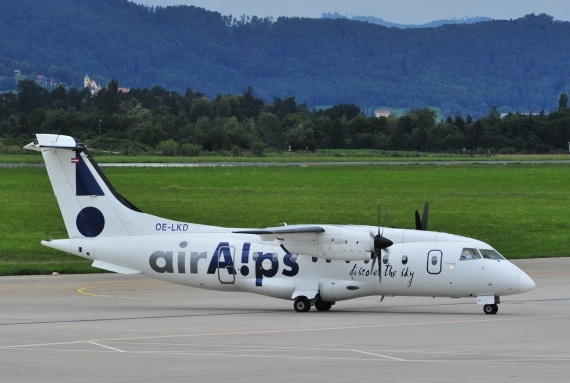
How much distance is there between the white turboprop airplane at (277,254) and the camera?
2795 centimetres

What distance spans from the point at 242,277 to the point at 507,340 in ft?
33.0

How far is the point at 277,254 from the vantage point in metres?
29.5

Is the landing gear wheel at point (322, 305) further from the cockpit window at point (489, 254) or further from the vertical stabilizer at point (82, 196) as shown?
the vertical stabilizer at point (82, 196)

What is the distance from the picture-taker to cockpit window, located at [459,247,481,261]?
28.0m

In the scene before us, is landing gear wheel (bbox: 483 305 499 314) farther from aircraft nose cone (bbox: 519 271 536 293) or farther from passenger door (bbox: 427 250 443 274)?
passenger door (bbox: 427 250 443 274)

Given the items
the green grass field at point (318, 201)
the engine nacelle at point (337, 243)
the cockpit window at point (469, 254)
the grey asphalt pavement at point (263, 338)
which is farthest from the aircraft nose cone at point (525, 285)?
the green grass field at point (318, 201)

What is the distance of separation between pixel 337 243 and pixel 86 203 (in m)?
8.91

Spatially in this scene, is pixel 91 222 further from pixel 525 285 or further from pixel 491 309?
pixel 525 285

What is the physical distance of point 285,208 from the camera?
229 ft

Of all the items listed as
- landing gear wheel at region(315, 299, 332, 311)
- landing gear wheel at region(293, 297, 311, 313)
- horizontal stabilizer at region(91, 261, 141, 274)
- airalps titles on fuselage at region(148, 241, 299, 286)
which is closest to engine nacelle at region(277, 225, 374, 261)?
airalps titles on fuselage at region(148, 241, 299, 286)

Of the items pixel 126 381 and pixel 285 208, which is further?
pixel 285 208

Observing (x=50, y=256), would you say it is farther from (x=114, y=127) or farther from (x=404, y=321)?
(x=114, y=127)

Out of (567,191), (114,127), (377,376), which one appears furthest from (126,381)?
(114,127)

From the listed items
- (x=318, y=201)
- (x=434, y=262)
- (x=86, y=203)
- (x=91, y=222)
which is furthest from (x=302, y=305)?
(x=318, y=201)
